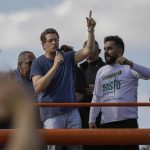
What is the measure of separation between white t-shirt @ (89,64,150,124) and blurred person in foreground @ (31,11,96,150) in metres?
0.46

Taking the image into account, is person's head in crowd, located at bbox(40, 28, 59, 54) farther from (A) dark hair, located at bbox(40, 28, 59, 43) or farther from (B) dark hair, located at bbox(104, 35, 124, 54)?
(B) dark hair, located at bbox(104, 35, 124, 54)

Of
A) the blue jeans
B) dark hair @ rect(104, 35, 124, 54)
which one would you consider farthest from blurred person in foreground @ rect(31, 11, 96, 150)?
dark hair @ rect(104, 35, 124, 54)

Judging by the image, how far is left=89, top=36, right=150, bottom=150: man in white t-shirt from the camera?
249 inches

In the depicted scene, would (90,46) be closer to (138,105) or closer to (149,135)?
(138,105)

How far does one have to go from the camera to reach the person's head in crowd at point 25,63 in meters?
6.75

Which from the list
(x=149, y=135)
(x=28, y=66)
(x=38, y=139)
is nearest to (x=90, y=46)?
(x=28, y=66)

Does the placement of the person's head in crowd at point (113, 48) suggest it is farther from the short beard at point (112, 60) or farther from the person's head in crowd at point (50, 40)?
the person's head in crowd at point (50, 40)

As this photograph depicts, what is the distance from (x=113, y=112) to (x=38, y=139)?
4.27m

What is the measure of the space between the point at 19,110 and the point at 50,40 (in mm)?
4219

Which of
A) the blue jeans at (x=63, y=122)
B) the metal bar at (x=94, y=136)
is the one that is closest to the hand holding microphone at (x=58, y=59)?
the blue jeans at (x=63, y=122)

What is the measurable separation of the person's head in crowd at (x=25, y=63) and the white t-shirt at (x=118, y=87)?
34.0 inches

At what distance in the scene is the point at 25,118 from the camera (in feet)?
6.76

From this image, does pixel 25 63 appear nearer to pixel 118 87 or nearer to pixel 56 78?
pixel 56 78

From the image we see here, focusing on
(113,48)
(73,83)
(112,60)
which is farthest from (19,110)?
(113,48)
